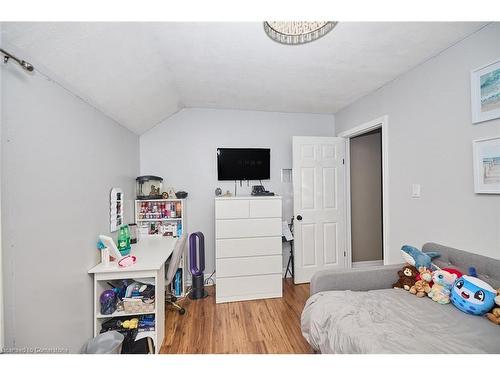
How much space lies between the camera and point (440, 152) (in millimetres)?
1743

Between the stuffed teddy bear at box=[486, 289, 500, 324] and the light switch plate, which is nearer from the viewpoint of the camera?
the stuffed teddy bear at box=[486, 289, 500, 324]

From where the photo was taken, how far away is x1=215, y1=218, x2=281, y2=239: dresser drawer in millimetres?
2523

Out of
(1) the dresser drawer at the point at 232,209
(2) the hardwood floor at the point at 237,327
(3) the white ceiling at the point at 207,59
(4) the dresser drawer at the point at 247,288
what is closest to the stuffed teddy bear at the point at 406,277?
(2) the hardwood floor at the point at 237,327

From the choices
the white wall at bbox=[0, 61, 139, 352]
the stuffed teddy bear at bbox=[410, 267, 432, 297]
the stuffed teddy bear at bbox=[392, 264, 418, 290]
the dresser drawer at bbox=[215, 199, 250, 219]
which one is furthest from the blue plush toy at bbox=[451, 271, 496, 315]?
the white wall at bbox=[0, 61, 139, 352]

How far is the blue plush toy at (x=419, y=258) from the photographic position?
163 cm

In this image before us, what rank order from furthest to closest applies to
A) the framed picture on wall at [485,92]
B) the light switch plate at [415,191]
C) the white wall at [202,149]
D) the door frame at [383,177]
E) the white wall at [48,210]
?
1. the white wall at [202,149]
2. the door frame at [383,177]
3. the light switch plate at [415,191]
4. the framed picture on wall at [485,92]
5. the white wall at [48,210]

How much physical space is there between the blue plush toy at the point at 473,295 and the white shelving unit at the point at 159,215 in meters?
2.59

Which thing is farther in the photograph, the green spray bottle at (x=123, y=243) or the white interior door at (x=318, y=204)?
the white interior door at (x=318, y=204)

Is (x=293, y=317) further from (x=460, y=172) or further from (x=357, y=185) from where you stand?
(x=357, y=185)

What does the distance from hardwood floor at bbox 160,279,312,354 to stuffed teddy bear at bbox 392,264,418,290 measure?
3.00 ft

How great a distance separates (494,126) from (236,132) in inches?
99.4

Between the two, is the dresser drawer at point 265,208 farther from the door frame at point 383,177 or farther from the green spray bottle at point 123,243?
the green spray bottle at point 123,243

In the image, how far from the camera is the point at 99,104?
1.75 m

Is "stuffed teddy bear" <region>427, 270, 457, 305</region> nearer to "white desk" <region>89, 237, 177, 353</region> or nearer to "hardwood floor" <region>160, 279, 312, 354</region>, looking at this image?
"hardwood floor" <region>160, 279, 312, 354</region>
